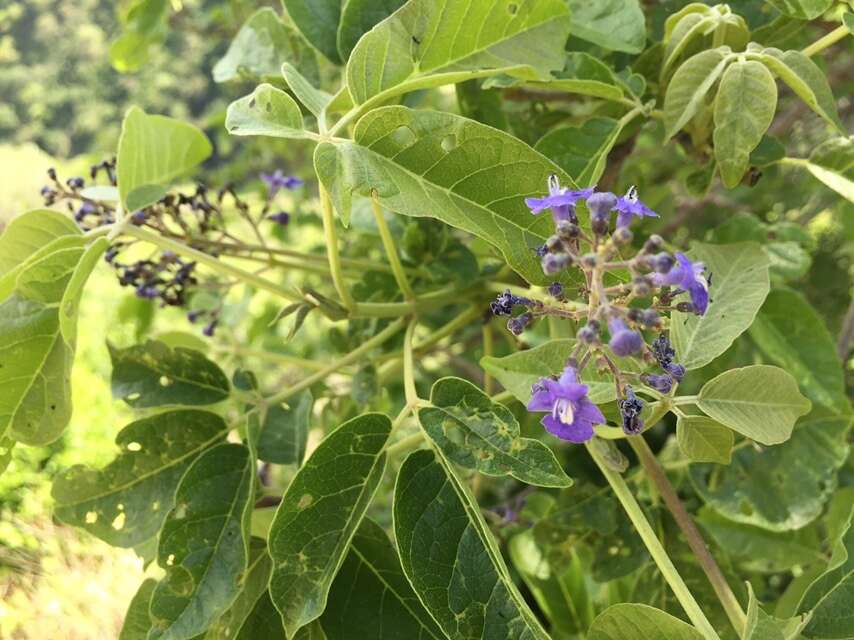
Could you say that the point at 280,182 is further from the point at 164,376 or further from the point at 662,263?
the point at 662,263

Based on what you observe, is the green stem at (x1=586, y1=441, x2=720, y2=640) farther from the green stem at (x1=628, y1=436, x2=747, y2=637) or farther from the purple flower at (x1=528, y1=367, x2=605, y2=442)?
the purple flower at (x1=528, y1=367, x2=605, y2=442)

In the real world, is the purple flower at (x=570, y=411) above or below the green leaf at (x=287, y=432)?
above

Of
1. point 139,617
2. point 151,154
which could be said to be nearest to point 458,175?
point 151,154

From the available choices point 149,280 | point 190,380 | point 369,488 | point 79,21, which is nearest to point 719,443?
point 369,488

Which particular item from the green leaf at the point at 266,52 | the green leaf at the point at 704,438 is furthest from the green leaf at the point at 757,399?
the green leaf at the point at 266,52

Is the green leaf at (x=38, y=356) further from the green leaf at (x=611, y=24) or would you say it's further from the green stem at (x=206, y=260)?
the green leaf at (x=611, y=24)
